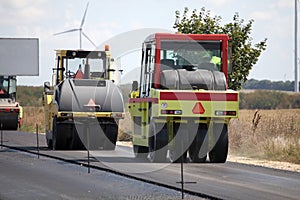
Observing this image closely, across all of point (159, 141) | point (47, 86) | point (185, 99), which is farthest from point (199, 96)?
point (47, 86)

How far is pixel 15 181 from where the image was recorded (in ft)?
56.6

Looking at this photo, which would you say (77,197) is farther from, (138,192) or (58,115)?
(58,115)

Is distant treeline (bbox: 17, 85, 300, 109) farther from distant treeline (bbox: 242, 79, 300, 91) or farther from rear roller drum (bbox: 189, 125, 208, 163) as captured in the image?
rear roller drum (bbox: 189, 125, 208, 163)

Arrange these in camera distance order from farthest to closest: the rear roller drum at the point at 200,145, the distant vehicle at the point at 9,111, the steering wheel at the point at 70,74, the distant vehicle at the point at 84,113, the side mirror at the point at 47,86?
the distant vehicle at the point at 9,111
the steering wheel at the point at 70,74
the side mirror at the point at 47,86
the distant vehicle at the point at 84,113
the rear roller drum at the point at 200,145

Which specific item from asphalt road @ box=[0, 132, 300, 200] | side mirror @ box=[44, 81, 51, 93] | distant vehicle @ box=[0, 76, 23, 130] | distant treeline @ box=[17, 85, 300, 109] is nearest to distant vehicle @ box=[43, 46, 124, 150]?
side mirror @ box=[44, 81, 51, 93]

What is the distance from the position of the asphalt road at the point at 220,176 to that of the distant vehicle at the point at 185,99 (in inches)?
23.7

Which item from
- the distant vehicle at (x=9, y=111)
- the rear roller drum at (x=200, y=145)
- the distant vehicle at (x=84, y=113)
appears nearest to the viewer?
the rear roller drum at (x=200, y=145)

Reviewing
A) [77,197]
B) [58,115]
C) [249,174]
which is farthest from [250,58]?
[77,197]

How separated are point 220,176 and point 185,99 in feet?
10.5

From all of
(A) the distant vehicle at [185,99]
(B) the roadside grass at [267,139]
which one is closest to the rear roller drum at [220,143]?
(A) the distant vehicle at [185,99]

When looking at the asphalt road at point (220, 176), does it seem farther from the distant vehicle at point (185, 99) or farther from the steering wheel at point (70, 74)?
the steering wheel at point (70, 74)

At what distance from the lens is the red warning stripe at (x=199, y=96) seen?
2047cm

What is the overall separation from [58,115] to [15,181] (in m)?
8.77

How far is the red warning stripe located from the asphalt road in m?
1.68
